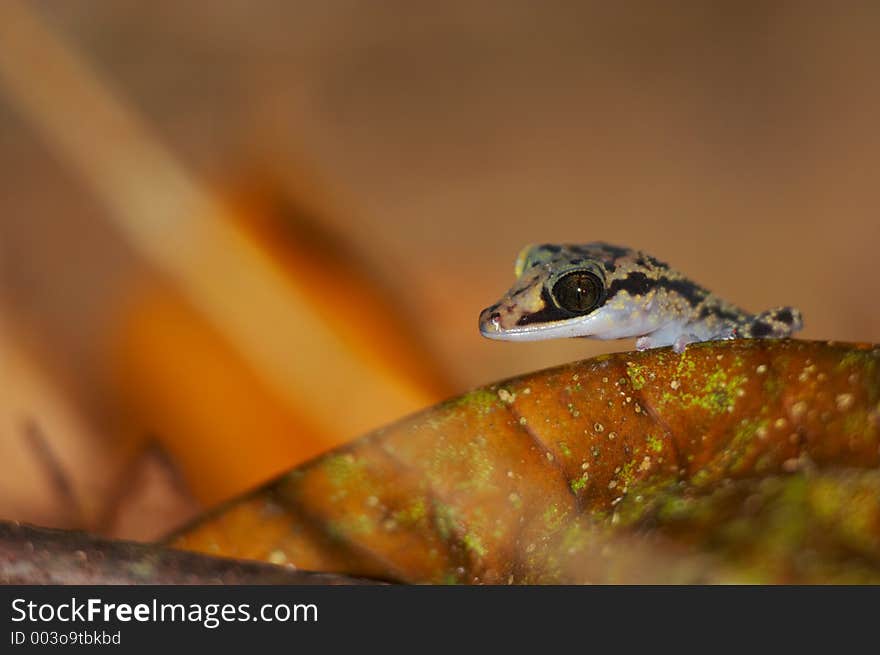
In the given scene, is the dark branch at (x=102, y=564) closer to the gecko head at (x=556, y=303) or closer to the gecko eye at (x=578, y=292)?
the gecko head at (x=556, y=303)

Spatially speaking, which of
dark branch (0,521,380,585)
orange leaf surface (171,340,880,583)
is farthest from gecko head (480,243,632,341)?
dark branch (0,521,380,585)

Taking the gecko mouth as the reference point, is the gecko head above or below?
above

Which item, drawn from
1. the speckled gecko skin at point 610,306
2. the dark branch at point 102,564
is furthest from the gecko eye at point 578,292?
the dark branch at point 102,564

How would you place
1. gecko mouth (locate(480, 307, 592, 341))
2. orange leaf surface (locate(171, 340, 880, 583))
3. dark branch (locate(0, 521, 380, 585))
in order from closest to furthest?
dark branch (locate(0, 521, 380, 585)), orange leaf surface (locate(171, 340, 880, 583)), gecko mouth (locate(480, 307, 592, 341))

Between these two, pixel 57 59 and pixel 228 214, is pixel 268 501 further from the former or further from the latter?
pixel 57 59

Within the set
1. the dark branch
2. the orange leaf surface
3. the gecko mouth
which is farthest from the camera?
the gecko mouth

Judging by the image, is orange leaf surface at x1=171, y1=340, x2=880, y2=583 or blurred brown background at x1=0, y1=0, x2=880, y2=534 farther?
blurred brown background at x1=0, y1=0, x2=880, y2=534

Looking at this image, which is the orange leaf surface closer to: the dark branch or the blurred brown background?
the dark branch
